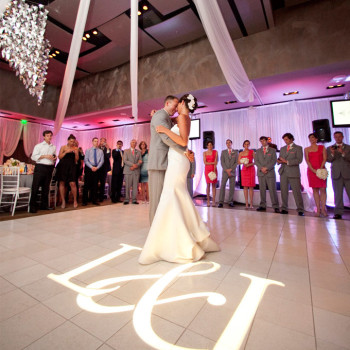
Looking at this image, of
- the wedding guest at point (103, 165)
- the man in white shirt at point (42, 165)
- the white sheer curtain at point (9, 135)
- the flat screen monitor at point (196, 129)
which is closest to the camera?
the man in white shirt at point (42, 165)

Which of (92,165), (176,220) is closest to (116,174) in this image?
(92,165)

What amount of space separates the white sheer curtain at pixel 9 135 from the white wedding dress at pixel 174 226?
1053 centimetres

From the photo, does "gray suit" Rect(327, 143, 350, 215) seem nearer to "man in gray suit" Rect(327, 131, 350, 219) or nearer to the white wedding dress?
"man in gray suit" Rect(327, 131, 350, 219)

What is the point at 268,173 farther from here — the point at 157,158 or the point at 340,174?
the point at 157,158

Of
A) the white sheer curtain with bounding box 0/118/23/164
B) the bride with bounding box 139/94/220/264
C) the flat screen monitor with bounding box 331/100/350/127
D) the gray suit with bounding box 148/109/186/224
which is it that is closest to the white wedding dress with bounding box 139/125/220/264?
the bride with bounding box 139/94/220/264

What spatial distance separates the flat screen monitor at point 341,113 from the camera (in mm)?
5465

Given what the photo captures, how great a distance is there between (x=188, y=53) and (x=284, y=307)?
6409 mm

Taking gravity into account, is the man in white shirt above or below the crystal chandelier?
below

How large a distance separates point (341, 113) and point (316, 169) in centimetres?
273

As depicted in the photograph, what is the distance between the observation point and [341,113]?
219 inches

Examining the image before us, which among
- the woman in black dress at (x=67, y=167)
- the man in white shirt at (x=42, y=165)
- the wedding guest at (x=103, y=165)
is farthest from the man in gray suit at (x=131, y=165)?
the man in white shirt at (x=42, y=165)

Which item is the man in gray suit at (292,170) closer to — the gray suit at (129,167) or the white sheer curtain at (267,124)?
the white sheer curtain at (267,124)

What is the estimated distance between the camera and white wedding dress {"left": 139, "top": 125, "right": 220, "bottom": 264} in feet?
5.71

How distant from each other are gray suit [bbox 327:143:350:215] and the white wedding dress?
364cm
